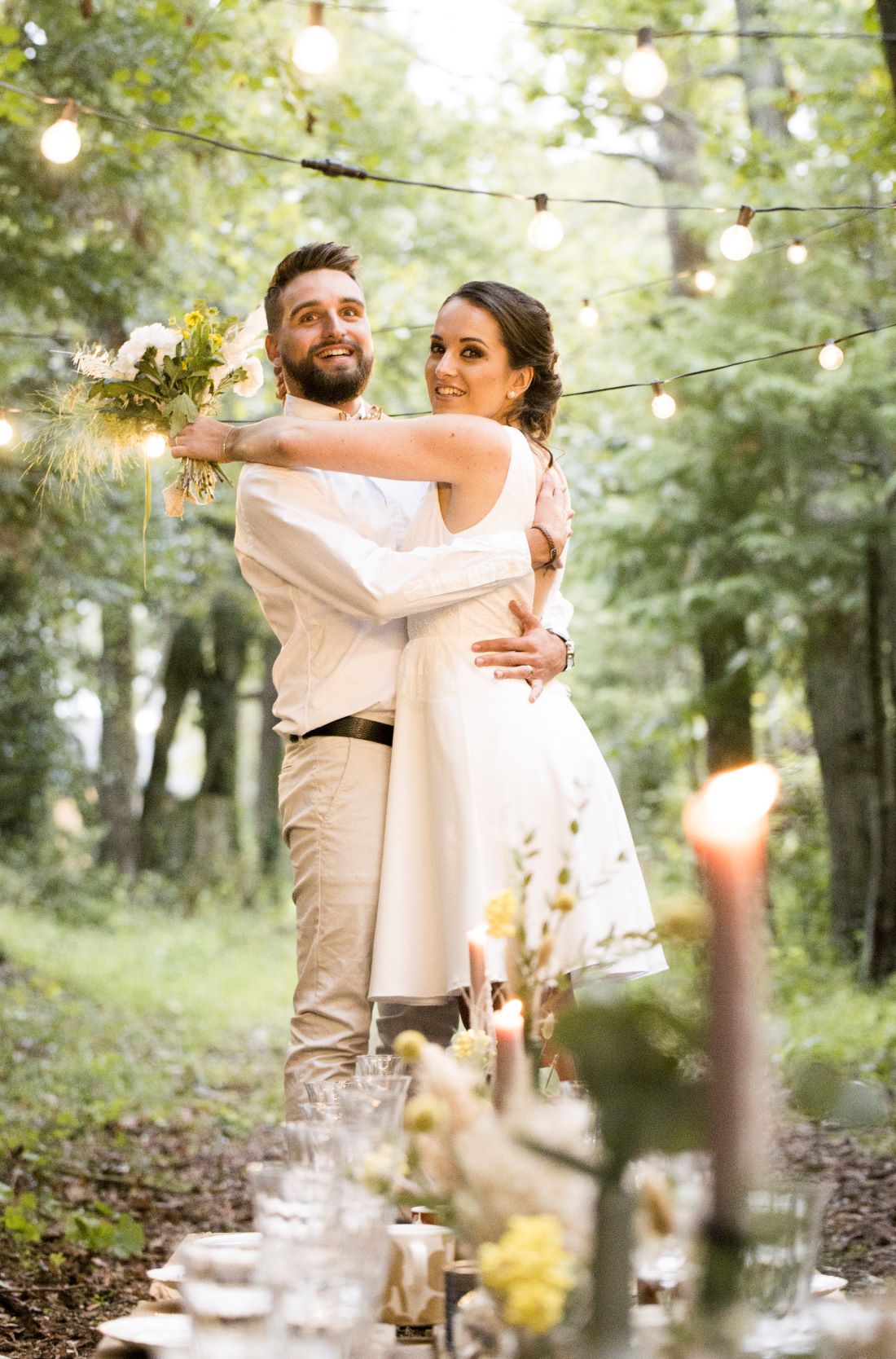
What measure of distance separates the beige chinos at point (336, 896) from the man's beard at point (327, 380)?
782mm

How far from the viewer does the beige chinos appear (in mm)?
2969

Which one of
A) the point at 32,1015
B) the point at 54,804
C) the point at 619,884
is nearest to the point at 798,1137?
the point at 619,884

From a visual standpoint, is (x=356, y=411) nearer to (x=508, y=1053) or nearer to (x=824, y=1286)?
(x=508, y=1053)

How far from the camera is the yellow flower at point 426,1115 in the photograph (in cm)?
138

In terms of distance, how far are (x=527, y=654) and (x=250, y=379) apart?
0.86 meters

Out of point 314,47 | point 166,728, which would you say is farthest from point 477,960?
point 166,728

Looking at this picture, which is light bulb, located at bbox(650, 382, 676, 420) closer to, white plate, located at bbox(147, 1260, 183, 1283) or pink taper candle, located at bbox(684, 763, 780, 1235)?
white plate, located at bbox(147, 1260, 183, 1283)

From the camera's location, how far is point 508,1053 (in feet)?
5.29

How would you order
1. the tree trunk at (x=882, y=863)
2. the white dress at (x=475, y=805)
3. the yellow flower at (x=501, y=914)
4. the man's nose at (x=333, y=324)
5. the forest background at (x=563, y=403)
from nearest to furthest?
the yellow flower at (x=501, y=914) < the white dress at (x=475, y=805) < the man's nose at (x=333, y=324) < the forest background at (x=563, y=403) < the tree trunk at (x=882, y=863)

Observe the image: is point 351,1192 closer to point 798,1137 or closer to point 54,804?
point 798,1137

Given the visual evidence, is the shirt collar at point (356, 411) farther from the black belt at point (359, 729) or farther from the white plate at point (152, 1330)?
the white plate at point (152, 1330)

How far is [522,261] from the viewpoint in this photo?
1341 cm

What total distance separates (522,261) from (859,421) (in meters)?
6.14

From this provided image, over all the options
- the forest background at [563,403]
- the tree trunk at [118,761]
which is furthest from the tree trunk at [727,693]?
the tree trunk at [118,761]
